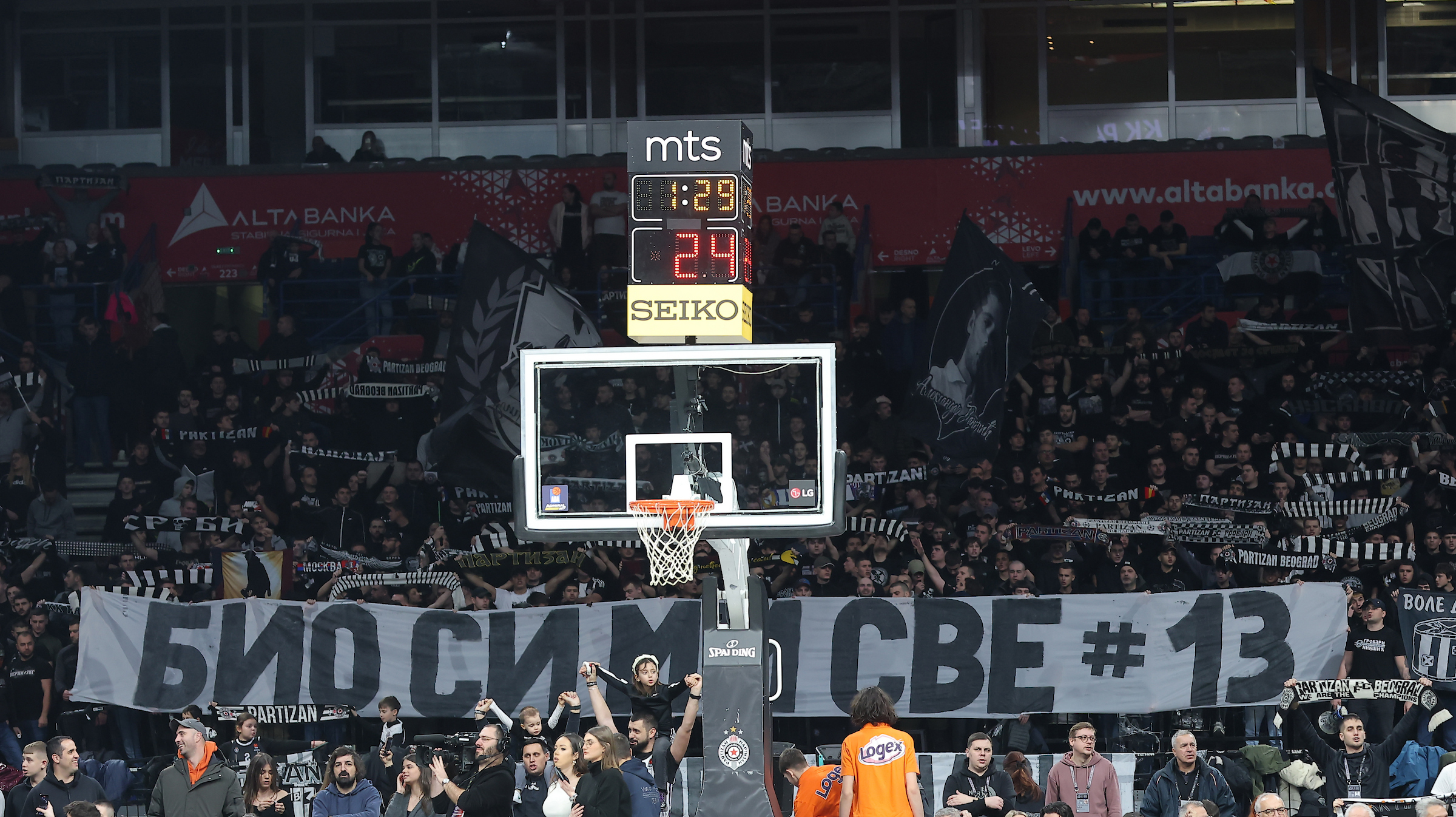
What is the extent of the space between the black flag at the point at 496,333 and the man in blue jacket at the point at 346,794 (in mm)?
7909

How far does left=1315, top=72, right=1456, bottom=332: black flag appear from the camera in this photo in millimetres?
21375

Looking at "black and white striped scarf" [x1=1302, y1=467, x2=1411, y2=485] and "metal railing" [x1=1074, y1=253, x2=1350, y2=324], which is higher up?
"metal railing" [x1=1074, y1=253, x2=1350, y2=324]

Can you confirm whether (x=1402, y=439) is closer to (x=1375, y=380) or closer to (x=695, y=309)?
(x=1375, y=380)

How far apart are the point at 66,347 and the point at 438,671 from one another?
10.4 meters

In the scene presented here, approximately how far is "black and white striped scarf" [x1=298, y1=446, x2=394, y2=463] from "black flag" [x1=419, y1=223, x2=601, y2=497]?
593 millimetres

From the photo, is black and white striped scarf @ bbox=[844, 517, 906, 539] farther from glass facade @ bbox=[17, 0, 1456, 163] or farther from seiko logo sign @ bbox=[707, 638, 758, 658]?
glass facade @ bbox=[17, 0, 1456, 163]

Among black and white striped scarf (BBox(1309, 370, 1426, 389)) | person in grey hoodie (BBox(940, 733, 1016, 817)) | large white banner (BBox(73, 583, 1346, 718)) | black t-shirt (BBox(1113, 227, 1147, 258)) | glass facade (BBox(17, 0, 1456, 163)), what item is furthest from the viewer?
glass facade (BBox(17, 0, 1456, 163))

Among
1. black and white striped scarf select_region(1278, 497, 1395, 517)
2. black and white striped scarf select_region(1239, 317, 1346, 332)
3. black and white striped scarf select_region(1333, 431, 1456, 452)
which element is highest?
black and white striped scarf select_region(1239, 317, 1346, 332)

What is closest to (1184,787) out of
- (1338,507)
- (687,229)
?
(687,229)

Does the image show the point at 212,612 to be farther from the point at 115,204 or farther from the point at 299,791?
the point at 115,204

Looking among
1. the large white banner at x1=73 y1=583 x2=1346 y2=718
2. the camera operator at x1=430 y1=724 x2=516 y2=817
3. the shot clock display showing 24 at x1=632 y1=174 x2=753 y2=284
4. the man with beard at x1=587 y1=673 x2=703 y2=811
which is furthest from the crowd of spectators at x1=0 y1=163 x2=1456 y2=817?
the shot clock display showing 24 at x1=632 y1=174 x2=753 y2=284

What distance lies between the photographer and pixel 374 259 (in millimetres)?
25781

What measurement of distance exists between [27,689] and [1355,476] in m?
14.3

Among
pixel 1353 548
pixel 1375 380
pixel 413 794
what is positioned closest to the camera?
pixel 413 794
